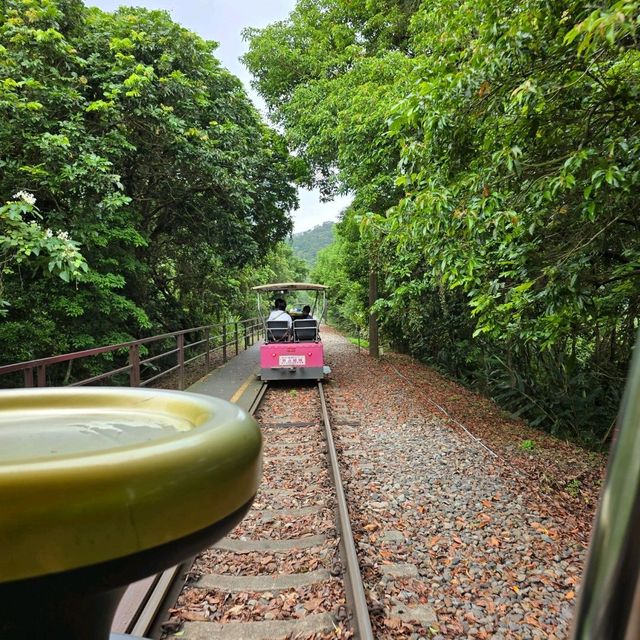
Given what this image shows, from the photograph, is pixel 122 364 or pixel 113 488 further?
pixel 122 364

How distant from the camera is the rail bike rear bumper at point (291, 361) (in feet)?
32.2

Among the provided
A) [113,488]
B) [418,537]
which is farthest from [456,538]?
[113,488]

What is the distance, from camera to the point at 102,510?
0.50m

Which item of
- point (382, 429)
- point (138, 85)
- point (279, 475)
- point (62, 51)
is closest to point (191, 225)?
point (138, 85)

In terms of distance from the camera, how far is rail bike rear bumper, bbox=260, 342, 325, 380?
9805mm

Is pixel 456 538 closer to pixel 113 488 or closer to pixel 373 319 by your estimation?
pixel 113 488

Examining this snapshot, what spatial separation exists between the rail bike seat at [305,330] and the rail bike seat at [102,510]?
9.59 m

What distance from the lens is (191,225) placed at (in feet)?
42.8

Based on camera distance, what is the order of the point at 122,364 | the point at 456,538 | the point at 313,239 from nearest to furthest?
the point at 456,538 → the point at 122,364 → the point at 313,239

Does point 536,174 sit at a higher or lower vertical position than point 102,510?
higher

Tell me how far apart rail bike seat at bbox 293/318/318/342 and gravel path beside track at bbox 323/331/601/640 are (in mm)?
4169

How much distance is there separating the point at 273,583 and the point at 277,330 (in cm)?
761

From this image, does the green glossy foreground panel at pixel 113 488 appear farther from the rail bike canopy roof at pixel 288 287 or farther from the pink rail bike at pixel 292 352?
the rail bike canopy roof at pixel 288 287

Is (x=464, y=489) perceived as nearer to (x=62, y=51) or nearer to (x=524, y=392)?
(x=524, y=392)
